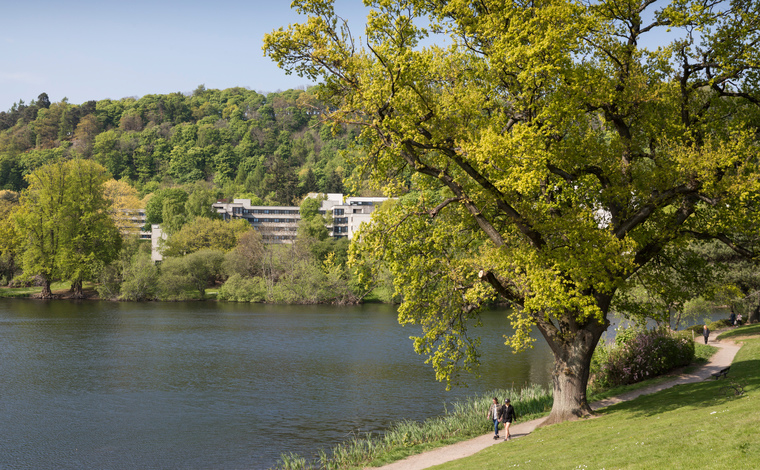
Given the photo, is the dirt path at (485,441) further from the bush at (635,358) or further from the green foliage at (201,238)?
the green foliage at (201,238)

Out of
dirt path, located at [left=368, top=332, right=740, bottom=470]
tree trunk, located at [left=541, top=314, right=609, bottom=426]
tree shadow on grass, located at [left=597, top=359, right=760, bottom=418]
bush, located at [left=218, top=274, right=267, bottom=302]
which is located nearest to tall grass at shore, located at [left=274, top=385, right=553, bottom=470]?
dirt path, located at [left=368, top=332, right=740, bottom=470]

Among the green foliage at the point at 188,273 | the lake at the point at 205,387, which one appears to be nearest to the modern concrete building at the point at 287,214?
the green foliage at the point at 188,273

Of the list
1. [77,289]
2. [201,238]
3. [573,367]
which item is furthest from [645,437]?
[201,238]

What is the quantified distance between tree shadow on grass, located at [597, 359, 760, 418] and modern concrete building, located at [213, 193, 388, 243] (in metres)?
103

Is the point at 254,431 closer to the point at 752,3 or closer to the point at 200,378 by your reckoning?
the point at 200,378

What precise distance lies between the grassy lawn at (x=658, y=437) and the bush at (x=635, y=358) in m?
4.45

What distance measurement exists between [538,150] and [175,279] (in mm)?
76046

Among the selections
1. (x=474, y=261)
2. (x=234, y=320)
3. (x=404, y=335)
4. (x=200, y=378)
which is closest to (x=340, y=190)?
(x=234, y=320)

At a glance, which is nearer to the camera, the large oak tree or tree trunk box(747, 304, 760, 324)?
the large oak tree

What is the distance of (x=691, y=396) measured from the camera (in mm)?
20266

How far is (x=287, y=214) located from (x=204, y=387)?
11105 cm

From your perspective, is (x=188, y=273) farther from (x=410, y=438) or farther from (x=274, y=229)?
(x=410, y=438)

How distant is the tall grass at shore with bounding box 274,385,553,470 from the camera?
20406 mm

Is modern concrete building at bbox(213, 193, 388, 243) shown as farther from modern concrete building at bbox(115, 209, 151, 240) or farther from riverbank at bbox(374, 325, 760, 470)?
riverbank at bbox(374, 325, 760, 470)
